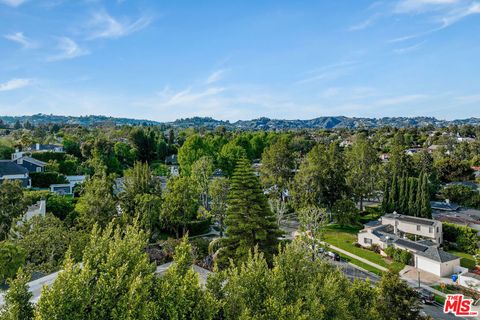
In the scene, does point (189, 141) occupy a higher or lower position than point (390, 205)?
higher

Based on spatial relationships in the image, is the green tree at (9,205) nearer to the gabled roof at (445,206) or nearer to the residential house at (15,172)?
the residential house at (15,172)

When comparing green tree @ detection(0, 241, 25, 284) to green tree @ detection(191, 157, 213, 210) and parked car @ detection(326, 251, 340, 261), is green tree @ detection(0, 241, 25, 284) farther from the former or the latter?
green tree @ detection(191, 157, 213, 210)

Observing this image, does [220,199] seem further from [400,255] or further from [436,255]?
[436,255]

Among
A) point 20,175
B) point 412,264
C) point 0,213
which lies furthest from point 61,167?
point 412,264

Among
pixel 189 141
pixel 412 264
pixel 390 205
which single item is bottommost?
pixel 412 264

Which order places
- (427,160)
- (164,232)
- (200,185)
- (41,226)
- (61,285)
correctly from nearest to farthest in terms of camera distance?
1. (61,285)
2. (41,226)
3. (164,232)
4. (200,185)
5. (427,160)

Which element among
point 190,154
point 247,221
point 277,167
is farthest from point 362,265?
point 190,154

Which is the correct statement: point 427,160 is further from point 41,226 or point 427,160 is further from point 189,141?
point 41,226
